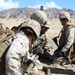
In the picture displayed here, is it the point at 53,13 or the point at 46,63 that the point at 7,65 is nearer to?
the point at 46,63

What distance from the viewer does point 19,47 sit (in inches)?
146

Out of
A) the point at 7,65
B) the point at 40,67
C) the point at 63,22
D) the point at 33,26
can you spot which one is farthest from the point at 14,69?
the point at 63,22

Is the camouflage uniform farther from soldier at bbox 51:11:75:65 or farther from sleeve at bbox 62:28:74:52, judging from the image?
sleeve at bbox 62:28:74:52

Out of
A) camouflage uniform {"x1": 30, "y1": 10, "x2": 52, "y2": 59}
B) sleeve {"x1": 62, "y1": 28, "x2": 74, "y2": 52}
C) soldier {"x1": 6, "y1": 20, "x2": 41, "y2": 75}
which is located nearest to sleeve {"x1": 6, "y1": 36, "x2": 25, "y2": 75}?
soldier {"x1": 6, "y1": 20, "x2": 41, "y2": 75}

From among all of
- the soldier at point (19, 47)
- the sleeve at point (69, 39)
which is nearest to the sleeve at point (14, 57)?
the soldier at point (19, 47)

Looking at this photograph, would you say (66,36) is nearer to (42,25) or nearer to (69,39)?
(69,39)

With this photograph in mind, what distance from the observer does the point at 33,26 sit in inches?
156

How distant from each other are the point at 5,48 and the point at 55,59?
5552mm

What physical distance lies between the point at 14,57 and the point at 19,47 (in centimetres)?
14

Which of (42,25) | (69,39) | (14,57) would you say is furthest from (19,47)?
(69,39)

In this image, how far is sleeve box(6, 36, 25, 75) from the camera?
3.64m

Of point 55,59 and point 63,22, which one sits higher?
point 63,22

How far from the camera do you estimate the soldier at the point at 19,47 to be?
365 centimetres

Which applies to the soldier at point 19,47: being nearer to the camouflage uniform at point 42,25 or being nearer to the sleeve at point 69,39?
the camouflage uniform at point 42,25
